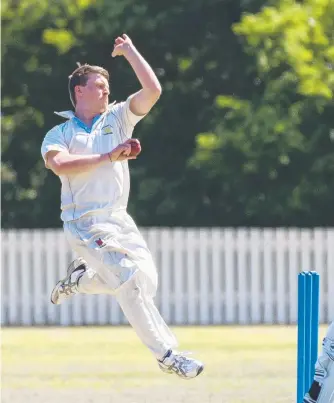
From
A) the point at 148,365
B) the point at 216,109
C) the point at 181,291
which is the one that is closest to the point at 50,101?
A: the point at 216,109

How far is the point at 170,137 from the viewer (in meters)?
23.1

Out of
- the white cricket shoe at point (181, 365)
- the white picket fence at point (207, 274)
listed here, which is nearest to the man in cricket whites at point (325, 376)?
the white cricket shoe at point (181, 365)

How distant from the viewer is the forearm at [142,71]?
7.65 meters

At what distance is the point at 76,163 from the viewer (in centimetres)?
754

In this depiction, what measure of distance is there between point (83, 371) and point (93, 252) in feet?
13.2

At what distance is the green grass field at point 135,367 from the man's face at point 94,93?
2.24 m

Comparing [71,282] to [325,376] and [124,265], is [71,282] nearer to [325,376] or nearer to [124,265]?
[124,265]

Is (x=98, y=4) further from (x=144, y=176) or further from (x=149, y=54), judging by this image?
(x=144, y=176)

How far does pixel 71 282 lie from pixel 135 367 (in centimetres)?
396

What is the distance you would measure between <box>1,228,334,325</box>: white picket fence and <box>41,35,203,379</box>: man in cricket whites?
10491mm

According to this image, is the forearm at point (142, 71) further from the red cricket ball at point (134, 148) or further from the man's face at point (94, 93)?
the red cricket ball at point (134, 148)

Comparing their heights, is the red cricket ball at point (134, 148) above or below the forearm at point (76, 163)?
above

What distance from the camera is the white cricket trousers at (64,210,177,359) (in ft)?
25.4

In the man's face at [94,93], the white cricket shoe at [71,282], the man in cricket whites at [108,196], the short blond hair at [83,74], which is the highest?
the short blond hair at [83,74]
